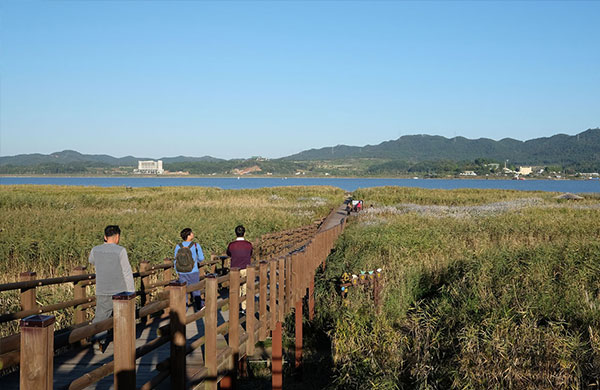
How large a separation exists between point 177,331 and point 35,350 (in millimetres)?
2076

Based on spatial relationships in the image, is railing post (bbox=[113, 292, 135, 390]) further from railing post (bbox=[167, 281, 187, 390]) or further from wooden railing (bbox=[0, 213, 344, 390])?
railing post (bbox=[167, 281, 187, 390])

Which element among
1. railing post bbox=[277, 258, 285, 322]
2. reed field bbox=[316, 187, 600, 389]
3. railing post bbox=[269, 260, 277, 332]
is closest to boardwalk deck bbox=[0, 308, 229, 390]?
railing post bbox=[269, 260, 277, 332]

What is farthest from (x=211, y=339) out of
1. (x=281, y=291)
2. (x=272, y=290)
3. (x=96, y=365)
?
(x=281, y=291)

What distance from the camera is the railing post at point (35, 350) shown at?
9.47ft

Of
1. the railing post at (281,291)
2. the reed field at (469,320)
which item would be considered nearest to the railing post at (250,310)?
the railing post at (281,291)

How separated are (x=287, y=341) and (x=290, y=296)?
9.97ft

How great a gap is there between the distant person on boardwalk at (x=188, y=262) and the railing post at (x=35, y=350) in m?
5.67

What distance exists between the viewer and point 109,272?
6848 millimetres

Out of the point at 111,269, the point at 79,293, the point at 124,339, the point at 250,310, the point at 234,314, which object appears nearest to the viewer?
the point at 124,339

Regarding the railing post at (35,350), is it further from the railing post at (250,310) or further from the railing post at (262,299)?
the railing post at (262,299)

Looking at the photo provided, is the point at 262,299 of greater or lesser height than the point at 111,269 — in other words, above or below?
below

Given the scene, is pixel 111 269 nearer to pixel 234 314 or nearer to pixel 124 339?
pixel 234 314

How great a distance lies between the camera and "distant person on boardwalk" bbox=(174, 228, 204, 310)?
896 centimetres

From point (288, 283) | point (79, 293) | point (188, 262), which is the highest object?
point (188, 262)
